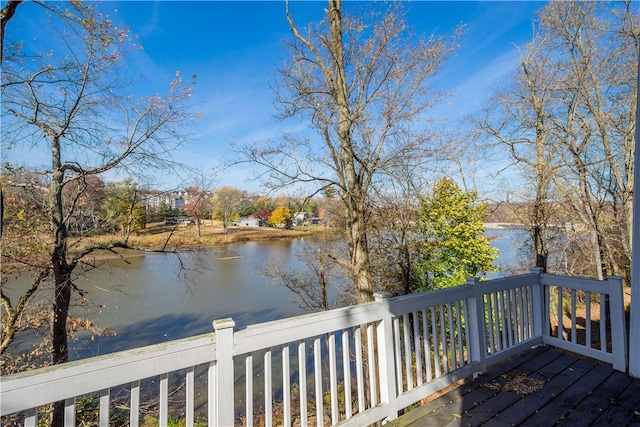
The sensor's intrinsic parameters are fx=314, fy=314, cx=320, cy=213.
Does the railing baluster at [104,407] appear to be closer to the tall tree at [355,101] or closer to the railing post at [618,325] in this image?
the railing post at [618,325]

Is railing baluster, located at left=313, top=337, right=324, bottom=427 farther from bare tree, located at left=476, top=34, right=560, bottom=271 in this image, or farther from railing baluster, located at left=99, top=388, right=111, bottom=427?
bare tree, located at left=476, top=34, right=560, bottom=271

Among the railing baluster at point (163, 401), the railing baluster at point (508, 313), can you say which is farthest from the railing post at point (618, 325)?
the railing baluster at point (163, 401)

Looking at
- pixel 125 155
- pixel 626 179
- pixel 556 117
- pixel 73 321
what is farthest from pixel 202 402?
pixel 626 179

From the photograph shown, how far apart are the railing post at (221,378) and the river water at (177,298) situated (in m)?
5.51

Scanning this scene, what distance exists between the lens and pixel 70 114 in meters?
4.88

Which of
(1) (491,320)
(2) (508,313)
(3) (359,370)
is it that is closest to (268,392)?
(3) (359,370)

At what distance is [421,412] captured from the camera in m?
2.24

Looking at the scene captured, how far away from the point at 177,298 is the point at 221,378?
10252 mm

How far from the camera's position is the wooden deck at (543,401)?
2.09 m

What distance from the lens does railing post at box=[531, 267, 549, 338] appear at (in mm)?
3340

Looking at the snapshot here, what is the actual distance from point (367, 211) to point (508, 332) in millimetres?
4474

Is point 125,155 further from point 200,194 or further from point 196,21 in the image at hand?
point 196,21

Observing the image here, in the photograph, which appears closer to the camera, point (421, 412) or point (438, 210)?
point (421, 412)

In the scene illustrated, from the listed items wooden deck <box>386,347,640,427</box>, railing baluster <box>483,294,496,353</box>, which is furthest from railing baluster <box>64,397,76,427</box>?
railing baluster <box>483,294,496,353</box>
